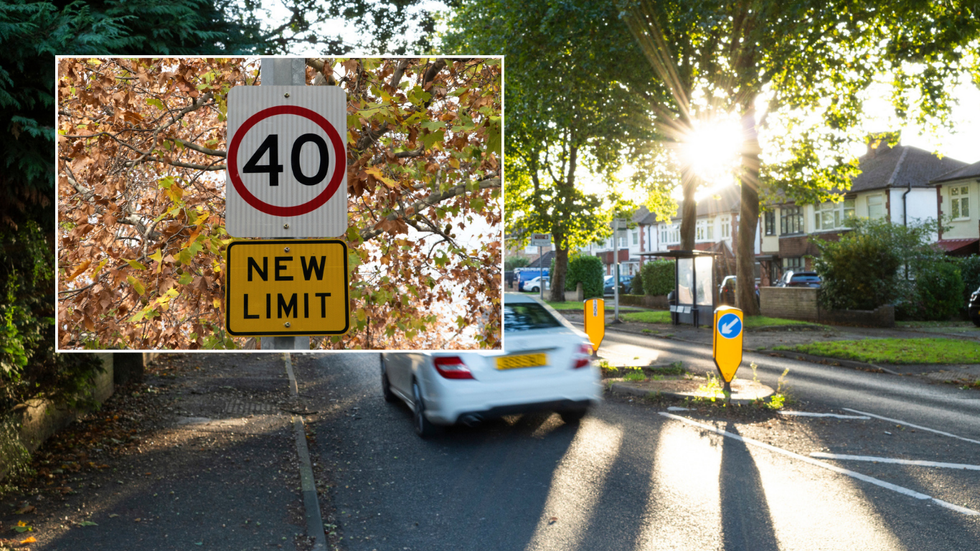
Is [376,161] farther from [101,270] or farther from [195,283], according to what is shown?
[101,270]

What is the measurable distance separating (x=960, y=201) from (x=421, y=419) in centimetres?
3818

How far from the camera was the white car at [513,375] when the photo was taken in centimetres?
737

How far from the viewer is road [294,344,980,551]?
4891 millimetres

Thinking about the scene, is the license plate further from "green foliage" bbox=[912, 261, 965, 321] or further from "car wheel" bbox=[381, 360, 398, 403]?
"green foliage" bbox=[912, 261, 965, 321]

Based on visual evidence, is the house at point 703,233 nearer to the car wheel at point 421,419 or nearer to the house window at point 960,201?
the house window at point 960,201

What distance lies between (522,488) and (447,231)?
285cm

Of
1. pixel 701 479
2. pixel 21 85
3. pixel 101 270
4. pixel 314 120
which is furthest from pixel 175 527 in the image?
pixel 701 479

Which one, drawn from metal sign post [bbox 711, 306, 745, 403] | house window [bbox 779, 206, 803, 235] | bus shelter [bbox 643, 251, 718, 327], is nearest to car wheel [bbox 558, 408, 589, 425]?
metal sign post [bbox 711, 306, 745, 403]

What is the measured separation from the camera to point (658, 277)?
35.8m

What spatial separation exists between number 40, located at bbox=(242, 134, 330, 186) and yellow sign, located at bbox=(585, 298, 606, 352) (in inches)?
420

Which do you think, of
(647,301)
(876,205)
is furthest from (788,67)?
(876,205)

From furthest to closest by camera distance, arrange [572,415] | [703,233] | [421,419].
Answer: [703,233], [572,415], [421,419]

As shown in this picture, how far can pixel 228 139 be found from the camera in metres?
3.04

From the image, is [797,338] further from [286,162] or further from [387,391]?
[286,162]
